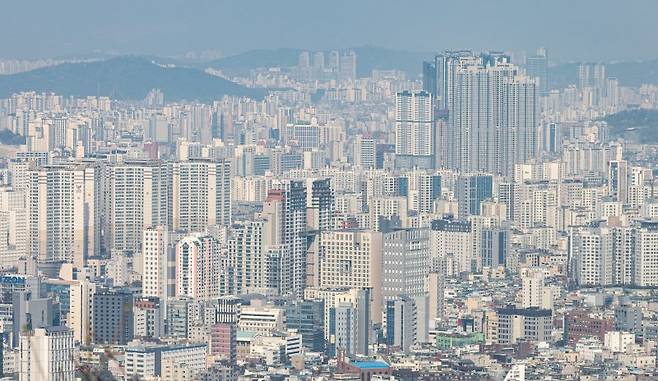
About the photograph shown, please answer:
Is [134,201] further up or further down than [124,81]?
further down

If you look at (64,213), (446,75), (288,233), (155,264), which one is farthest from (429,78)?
(155,264)

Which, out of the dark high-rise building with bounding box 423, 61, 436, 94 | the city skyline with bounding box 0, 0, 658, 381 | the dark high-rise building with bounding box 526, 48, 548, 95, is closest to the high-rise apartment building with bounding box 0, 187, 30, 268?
the city skyline with bounding box 0, 0, 658, 381

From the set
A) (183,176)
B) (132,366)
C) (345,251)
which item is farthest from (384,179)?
(132,366)

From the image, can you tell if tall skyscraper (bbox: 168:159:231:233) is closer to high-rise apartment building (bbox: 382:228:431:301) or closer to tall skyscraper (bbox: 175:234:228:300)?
tall skyscraper (bbox: 175:234:228:300)

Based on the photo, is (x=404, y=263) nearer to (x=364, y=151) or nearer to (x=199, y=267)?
(x=199, y=267)

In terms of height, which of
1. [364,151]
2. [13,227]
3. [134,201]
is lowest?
[13,227]

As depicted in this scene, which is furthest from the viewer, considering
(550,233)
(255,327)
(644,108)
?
(644,108)

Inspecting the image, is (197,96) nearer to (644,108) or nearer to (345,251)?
(644,108)
